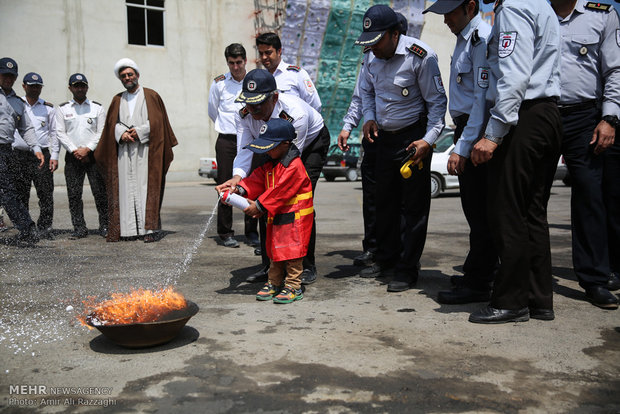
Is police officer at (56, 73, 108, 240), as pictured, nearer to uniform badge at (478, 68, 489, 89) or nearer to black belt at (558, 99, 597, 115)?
uniform badge at (478, 68, 489, 89)

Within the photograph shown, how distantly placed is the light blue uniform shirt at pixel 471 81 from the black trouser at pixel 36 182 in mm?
5843

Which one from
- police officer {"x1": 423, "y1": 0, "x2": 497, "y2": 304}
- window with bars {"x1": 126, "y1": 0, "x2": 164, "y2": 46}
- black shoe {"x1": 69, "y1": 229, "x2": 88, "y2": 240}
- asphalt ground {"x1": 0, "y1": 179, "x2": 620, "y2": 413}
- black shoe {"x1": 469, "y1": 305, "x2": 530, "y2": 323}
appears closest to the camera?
asphalt ground {"x1": 0, "y1": 179, "x2": 620, "y2": 413}

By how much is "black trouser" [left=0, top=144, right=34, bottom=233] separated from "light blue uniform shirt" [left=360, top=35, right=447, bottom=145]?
15.2ft

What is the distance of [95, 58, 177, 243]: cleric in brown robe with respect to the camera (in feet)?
24.0

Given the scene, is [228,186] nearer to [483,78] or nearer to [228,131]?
[483,78]

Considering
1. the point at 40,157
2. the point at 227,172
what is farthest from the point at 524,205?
the point at 40,157

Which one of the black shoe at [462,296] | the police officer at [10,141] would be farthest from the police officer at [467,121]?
the police officer at [10,141]

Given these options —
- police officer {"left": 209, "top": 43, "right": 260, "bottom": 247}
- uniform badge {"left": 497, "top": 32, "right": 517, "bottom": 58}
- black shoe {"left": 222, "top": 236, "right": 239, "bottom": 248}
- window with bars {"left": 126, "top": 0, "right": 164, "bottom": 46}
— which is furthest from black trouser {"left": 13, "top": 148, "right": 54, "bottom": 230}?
window with bars {"left": 126, "top": 0, "right": 164, "bottom": 46}

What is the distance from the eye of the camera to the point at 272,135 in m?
4.27

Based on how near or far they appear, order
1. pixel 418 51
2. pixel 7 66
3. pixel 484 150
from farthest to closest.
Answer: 1. pixel 7 66
2. pixel 418 51
3. pixel 484 150

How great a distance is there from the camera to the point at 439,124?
461 centimetres

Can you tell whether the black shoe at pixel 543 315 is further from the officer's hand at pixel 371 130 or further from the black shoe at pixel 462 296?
the officer's hand at pixel 371 130

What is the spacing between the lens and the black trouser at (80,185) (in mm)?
7684

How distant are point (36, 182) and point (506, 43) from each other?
21.8ft
